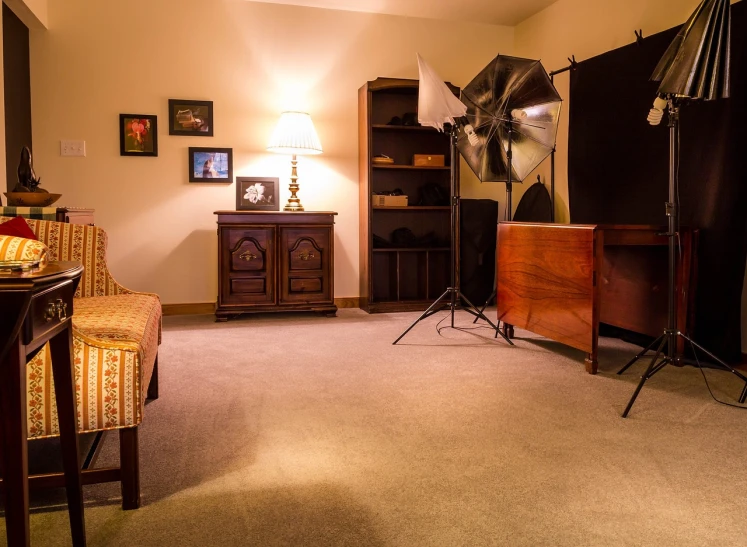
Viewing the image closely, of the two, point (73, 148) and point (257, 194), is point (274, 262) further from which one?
point (73, 148)

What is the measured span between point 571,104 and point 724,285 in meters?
1.84

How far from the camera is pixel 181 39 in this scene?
463 centimetres

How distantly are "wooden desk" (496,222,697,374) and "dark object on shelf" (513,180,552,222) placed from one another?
1.12 metres

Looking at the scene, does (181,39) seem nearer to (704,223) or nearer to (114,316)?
(114,316)

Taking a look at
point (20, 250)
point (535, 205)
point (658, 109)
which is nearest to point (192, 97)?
point (535, 205)

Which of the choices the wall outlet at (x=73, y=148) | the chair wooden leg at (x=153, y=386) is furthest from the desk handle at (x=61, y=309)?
the wall outlet at (x=73, y=148)

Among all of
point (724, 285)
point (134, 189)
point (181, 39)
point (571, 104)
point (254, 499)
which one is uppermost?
point (181, 39)

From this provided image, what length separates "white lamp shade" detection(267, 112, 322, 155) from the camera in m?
4.56

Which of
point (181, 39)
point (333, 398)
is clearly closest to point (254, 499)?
point (333, 398)

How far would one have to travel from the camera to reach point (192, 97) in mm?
4703

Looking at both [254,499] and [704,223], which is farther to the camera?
[704,223]

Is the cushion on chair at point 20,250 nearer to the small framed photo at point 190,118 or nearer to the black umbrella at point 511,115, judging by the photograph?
the black umbrella at point 511,115

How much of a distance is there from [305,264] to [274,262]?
24 centimetres

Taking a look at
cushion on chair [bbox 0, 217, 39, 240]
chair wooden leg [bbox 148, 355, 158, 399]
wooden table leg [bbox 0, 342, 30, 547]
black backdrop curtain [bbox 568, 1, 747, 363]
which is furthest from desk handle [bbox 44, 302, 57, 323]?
black backdrop curtain [bbox 568, 1, 747, 363]
